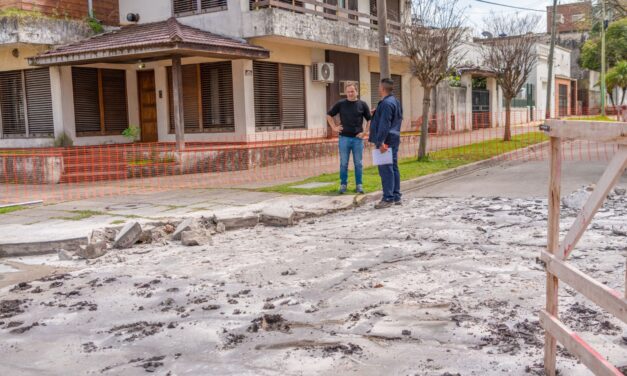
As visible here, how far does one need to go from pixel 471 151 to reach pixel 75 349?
16.6m

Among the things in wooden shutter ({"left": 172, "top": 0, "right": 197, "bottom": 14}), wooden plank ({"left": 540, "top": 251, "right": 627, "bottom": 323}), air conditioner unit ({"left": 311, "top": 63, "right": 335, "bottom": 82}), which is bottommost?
wooden plank ({"left": 540, "top": 251, "right": 627, "bottom": 323})

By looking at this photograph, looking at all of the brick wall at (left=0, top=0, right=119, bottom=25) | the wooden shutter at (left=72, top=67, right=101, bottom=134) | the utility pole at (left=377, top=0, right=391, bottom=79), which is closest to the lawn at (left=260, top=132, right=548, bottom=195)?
the utility pole at (left=377, top=0, right=391, bottom=79)

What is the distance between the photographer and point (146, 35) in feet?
55.7

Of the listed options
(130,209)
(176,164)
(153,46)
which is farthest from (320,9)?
(130,209)

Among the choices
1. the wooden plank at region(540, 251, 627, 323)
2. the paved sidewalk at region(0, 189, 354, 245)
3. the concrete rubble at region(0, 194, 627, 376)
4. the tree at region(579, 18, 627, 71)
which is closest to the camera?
the wooden plank at region(540, 251, 627, 323)

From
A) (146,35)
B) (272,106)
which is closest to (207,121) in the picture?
(272,106)

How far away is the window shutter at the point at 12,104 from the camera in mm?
19234

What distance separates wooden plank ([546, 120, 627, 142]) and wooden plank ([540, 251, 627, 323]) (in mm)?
605

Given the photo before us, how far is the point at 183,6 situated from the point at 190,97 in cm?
259

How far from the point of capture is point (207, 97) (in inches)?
747

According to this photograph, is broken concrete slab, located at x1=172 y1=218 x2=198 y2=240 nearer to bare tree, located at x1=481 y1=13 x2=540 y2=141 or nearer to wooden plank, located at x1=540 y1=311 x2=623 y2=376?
wooden plank, located at x1=540 y1=311 x2=623 y2=376

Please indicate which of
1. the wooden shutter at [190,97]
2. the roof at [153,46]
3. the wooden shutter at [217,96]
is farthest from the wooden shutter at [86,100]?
the wooden shutter at [217,96]

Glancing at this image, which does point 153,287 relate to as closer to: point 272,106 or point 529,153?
point 272,106

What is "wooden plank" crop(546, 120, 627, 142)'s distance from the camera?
2.66 meters
